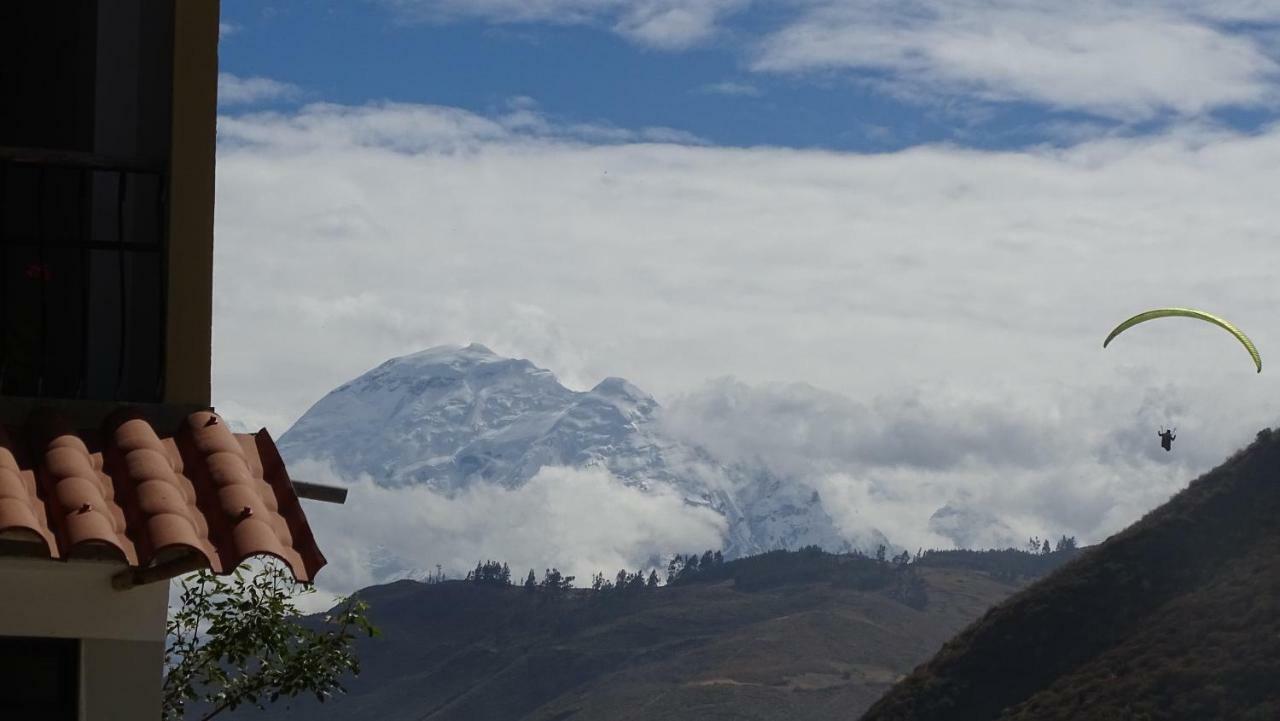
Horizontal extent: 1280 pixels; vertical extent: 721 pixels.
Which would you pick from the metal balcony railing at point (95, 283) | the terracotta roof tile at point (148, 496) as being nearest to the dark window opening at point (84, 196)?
the metal balcony railing at point (95, 283)

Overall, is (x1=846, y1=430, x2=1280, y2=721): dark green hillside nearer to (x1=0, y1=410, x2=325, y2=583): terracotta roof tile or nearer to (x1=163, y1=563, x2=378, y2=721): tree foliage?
(x1=163, y1=563, x2=378, y2=721): tree foliage

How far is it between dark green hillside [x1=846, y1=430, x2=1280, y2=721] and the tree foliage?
61.8m

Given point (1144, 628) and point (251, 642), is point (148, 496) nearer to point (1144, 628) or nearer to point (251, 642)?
point (251, 642)

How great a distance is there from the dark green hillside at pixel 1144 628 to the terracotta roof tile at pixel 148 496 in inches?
2631

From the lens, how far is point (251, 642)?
13344 millimetres

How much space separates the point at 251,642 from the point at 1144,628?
256 ft

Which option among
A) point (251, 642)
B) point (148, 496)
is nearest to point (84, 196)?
point (148, 496)

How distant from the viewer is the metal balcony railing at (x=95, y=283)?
29.1 ft

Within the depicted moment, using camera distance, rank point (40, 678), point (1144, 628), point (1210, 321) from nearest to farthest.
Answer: point (40, 678) < point (1210, 321) < point (1144, 628)

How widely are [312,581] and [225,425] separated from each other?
0.93 meters

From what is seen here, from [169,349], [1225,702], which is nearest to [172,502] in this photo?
[169,349]

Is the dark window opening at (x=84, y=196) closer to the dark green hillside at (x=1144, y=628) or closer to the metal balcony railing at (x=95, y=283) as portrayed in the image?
the metal balcony railing at (x=95, y=283)

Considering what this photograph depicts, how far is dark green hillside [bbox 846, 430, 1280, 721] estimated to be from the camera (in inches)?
2911

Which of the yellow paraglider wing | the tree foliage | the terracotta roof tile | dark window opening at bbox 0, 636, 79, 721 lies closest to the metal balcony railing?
the terracotta roof tile
